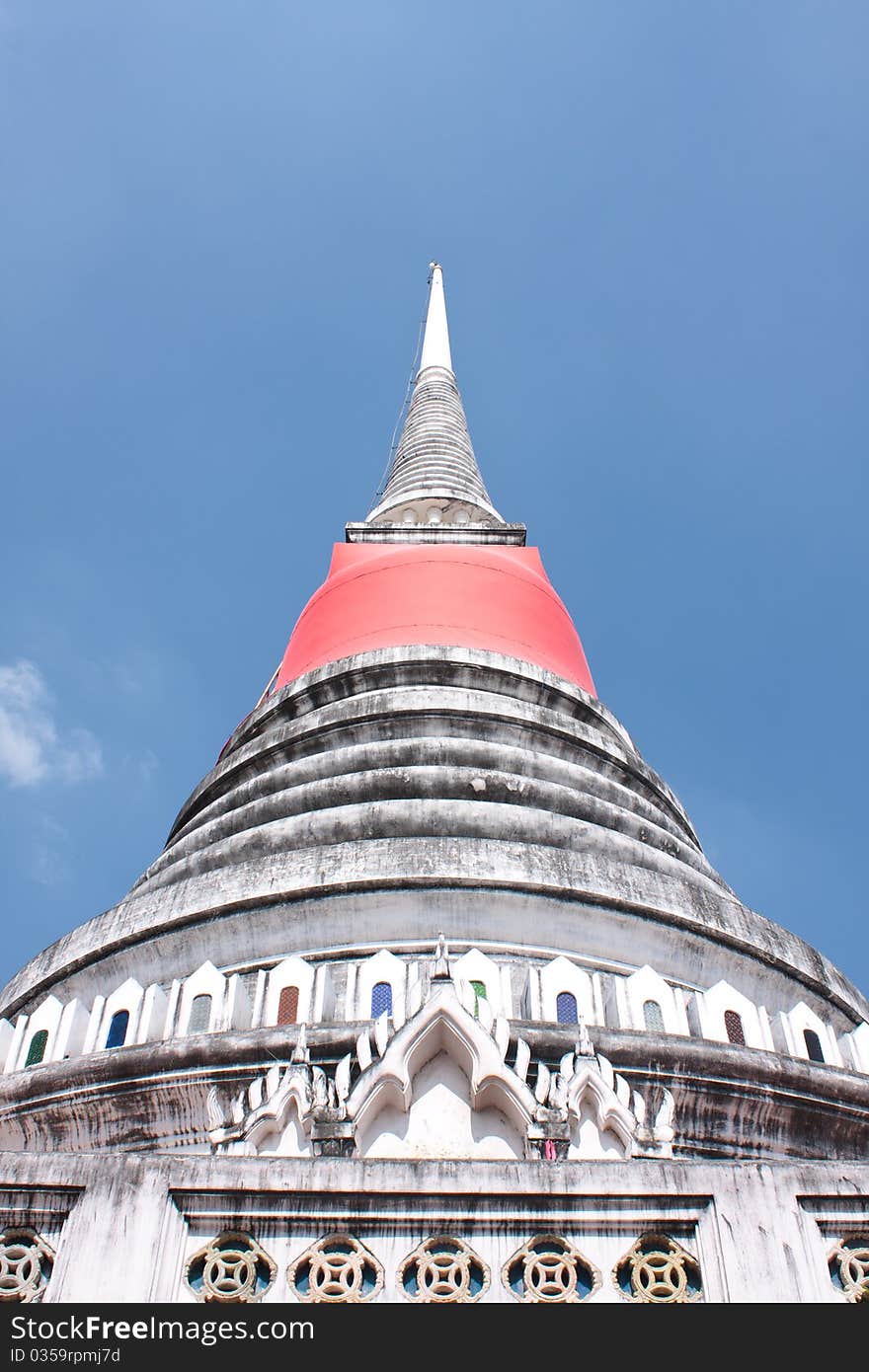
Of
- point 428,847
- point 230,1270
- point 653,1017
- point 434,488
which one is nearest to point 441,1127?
point 230,1270

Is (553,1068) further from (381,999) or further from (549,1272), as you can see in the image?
(549,1272)

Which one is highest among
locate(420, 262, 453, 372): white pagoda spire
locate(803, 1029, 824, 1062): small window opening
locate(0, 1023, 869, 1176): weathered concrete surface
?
locate(420, 262, 453, 372): white pagoda spire

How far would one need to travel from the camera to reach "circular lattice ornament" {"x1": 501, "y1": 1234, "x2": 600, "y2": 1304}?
4.51m

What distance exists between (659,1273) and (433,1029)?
84.1 inches

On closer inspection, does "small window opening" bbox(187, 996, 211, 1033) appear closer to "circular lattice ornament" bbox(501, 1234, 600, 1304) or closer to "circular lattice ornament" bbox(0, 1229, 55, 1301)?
"circular lattice ornament" bbox(0, 1229, 55, 1301)

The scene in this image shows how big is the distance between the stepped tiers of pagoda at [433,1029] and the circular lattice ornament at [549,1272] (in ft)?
0.05

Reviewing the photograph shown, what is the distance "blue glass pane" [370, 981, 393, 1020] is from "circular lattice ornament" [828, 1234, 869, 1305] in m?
4.58

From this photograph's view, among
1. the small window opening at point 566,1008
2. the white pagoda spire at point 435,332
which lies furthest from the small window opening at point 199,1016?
the white pagoda spire at point 435,332

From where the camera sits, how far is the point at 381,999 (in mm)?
9031

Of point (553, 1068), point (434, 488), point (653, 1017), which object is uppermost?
point (434, 488)

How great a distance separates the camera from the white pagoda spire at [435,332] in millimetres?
29062

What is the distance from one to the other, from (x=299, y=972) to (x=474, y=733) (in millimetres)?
4267

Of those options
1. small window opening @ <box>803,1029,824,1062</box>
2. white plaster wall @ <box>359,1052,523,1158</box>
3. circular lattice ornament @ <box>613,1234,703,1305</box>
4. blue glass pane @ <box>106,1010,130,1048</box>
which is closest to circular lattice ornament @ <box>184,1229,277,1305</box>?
circular lattice ornament @ <box>613,1234,703,1305</box>
